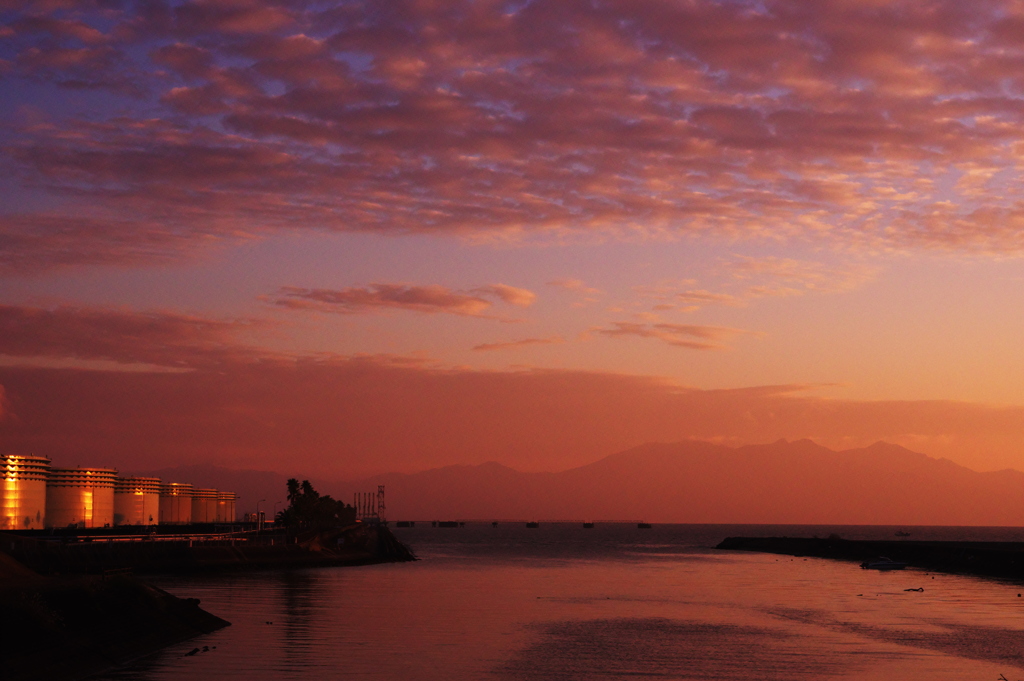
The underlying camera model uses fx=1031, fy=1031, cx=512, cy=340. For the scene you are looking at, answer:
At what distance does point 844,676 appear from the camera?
4344cm

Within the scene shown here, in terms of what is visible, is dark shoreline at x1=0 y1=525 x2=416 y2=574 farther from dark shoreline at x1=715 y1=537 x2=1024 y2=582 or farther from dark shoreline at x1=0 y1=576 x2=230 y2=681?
dark shoreline at x1=715 y1=537 x2=1024 y2=582

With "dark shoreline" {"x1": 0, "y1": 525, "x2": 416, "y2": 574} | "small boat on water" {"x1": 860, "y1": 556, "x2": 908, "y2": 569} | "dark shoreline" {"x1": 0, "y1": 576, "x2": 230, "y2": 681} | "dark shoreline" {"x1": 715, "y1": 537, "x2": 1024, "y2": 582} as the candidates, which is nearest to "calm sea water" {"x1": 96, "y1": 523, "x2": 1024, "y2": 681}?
"dark shoreline" {"x1": 0, "y1": 576, "x2": 230, "y2": 681}

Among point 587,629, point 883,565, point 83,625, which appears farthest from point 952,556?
point 83,625

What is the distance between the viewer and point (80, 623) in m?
40.4

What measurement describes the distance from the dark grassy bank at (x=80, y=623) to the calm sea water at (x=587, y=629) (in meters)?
1.24

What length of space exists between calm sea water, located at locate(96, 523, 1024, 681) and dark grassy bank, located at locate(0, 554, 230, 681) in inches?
48.7

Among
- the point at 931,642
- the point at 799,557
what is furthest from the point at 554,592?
the point at 799,557

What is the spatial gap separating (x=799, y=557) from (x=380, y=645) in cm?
15847

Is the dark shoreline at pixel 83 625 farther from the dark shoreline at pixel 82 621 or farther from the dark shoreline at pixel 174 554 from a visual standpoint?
the dark shoreline at pixel 174 554

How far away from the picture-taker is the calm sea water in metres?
43.7

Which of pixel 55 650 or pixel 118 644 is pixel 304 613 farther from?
pixel 55 650

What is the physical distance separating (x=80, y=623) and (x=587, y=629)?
99.7 feet

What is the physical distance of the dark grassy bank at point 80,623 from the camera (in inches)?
1379

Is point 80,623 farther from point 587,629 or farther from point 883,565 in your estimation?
point 883,565
